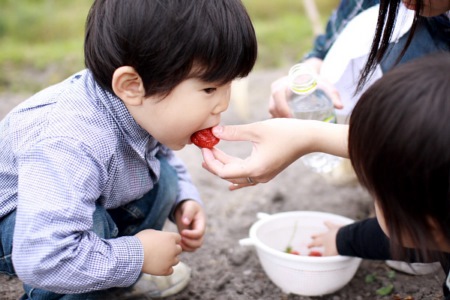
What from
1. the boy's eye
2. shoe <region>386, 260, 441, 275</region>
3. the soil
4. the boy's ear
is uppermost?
the boy's ear

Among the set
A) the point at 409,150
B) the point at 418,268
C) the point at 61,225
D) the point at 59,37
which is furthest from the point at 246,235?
the point at 59,37

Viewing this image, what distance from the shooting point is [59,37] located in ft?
21.7

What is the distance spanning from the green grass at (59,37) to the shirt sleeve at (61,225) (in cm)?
339

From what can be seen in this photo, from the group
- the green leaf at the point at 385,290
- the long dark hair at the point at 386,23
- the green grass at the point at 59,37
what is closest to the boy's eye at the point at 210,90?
the long dark hair at the point at 386,23

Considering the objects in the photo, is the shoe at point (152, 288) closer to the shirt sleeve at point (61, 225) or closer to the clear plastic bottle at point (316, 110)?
the shirt sleeve at point (61, 225)

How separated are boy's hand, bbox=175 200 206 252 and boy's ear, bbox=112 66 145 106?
0.46 m

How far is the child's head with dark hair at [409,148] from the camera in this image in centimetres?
106

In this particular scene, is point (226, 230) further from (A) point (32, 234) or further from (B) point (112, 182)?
(A) point (32, 234)

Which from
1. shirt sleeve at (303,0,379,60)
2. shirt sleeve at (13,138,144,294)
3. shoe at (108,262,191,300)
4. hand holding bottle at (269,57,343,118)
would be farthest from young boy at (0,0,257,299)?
shirt sleeve at (303,0,379,60)

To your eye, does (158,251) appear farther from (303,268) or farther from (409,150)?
(409,150)

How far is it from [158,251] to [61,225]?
27cm

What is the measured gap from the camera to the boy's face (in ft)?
4.47

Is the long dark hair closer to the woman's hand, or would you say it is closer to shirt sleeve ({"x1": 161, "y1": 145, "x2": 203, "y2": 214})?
the woman's hand

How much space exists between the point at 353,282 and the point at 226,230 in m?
0.55
